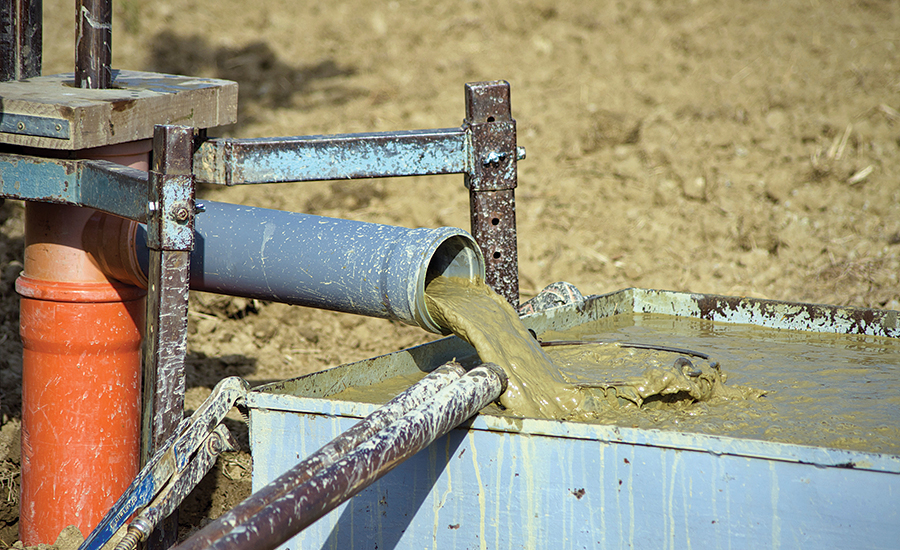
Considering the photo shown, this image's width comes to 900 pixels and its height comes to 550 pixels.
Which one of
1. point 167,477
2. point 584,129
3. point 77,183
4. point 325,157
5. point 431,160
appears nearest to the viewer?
point 167,477

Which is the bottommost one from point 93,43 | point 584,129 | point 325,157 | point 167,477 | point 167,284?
point 167,477

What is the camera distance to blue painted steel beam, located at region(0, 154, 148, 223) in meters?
2.11

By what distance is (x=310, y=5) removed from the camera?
876 cm

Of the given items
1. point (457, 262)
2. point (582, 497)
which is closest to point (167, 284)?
point (457, 262)

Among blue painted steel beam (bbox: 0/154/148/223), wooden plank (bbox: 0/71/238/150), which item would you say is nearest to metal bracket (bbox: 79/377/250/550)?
blue painted steel beam (bbox: 0/154/148/223)

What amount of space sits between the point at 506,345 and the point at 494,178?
730 millimetres

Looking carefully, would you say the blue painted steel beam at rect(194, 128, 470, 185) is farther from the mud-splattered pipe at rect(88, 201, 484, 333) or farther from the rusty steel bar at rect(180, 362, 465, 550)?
the rusty steel bar at rect(180, 362, 465, 550)

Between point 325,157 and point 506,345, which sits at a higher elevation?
point 325,157

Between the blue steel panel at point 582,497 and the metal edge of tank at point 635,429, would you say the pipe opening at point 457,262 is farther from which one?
the blue steel panel at point 582,497

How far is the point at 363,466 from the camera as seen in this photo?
1.66 m

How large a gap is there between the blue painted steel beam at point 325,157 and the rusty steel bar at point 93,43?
362mm

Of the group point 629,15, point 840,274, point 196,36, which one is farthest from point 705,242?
point 196,36

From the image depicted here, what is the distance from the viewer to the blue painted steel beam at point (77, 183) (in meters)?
2.11

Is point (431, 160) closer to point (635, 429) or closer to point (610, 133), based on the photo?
point (635, 429)
